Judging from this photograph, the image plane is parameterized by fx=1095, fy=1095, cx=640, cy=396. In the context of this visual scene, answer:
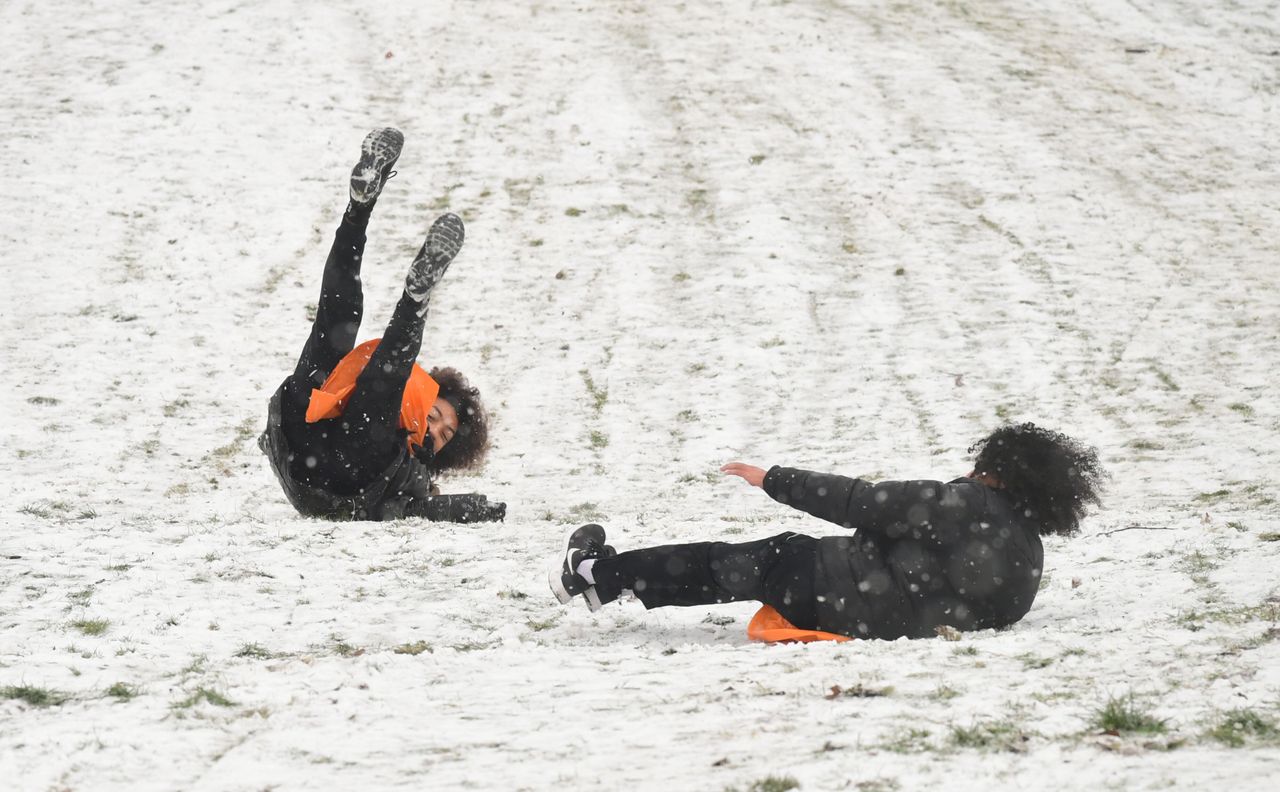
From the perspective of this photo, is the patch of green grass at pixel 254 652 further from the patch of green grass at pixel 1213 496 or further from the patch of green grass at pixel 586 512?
the patch of green grass at pixel 1213 496

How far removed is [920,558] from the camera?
13.9 ft

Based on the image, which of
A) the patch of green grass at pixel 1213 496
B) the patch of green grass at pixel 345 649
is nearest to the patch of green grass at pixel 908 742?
the patch of green grass at pixel 345 649

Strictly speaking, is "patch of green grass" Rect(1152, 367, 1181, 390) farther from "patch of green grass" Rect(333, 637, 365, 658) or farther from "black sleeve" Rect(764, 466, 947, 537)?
"patch of green grass" Rect(333, 637, 365, 658)

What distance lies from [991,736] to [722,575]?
1.61m

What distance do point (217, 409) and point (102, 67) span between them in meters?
7.83

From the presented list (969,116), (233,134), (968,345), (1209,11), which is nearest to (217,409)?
(233,134)

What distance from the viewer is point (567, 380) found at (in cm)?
954

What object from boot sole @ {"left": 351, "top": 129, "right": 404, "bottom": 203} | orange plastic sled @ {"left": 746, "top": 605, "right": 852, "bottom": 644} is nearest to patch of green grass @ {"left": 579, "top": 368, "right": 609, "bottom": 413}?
boot sole @ {"left": 351, "top": 129, "right": 404, "bottom": 203}

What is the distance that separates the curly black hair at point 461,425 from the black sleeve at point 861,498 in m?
2.84

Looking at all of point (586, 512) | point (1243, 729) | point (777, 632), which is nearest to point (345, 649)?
point (777, 632)

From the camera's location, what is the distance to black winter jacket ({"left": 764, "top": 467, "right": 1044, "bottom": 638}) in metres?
4.21

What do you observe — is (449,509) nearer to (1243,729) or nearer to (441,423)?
(441,423)

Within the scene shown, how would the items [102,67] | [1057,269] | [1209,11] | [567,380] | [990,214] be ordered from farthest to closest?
[1209,11]
[102,67]
[990,214]
[1057,269]
[567,380]

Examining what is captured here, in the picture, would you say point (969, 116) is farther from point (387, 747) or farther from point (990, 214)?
point (387, 747)
